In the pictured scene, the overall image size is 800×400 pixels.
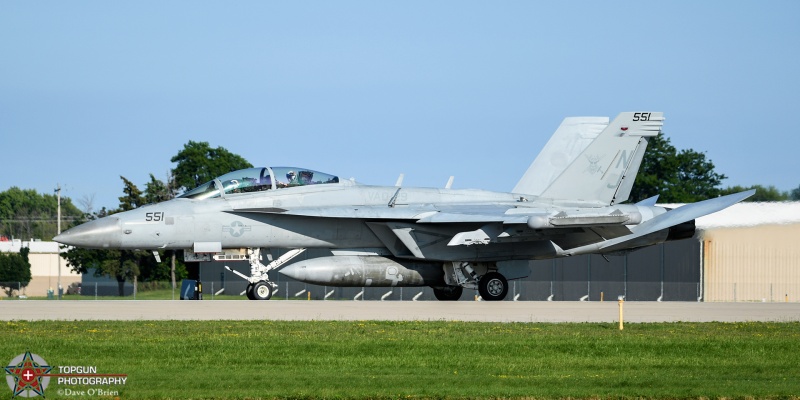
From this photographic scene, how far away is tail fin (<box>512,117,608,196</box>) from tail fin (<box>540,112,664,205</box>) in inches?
80.9

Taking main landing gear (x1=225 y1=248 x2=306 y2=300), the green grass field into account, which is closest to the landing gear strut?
main landing gear (x1=225 y1=248 x2=306 y2=300)

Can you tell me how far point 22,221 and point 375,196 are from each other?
89.3 meters

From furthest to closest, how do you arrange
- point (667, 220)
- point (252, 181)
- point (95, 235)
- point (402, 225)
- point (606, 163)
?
point (606, 163), point (667, 220), point (402, 225), point (252, 181), point (95, 235)

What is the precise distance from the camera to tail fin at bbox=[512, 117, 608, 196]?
29036 mm

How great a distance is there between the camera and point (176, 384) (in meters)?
11.1

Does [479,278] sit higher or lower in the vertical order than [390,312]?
higher

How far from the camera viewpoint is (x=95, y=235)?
2277 cm

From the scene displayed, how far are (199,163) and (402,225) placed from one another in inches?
1923

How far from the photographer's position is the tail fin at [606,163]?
87.1 ft

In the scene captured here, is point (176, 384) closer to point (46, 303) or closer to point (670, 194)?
point (46, 303)

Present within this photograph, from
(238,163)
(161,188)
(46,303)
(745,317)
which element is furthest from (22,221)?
(745,317)

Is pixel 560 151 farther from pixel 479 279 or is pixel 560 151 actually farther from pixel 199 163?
pixel 199 163

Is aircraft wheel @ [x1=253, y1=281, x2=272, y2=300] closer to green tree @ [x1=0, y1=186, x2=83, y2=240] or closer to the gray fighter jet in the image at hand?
the gray fighter jet

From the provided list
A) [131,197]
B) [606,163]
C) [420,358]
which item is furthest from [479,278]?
[131,197]
